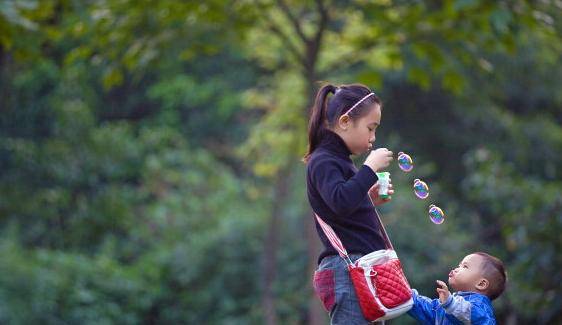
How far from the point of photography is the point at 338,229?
3.24 meters

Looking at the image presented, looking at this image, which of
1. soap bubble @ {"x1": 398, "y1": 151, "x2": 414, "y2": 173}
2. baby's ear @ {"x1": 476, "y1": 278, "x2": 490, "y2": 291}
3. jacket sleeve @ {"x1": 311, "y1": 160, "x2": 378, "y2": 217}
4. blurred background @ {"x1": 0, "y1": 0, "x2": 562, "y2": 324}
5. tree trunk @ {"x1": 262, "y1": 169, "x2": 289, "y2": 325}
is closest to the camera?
jacket sleeve @ {"x1": 311, "y1": 160, "x2": 378, "y2": 217}

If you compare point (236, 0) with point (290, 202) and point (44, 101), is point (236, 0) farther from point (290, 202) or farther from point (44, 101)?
point (44, 101)

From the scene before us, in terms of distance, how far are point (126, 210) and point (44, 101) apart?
5.93 ft

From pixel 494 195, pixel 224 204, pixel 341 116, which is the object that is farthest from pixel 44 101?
pixel 341 116

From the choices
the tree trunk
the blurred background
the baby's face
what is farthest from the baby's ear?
the tree trunk

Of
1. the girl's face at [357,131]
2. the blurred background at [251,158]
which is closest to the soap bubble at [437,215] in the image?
the girl's face at [357,131]

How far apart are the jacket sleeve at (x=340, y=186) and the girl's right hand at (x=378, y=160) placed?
0.03m

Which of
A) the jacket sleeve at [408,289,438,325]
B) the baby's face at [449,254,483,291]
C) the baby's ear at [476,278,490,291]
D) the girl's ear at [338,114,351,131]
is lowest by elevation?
the jacket sleeve at [408,289,438,325]

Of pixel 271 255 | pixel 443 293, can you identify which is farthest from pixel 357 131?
pixel 271 255

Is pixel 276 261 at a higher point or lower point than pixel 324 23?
lower

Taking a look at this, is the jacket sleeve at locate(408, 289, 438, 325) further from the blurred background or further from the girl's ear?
the blurred background

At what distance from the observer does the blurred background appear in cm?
752

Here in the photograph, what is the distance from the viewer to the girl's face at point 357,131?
10.8ft

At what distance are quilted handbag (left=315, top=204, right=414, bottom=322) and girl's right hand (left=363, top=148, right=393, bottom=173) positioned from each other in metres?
0.27
